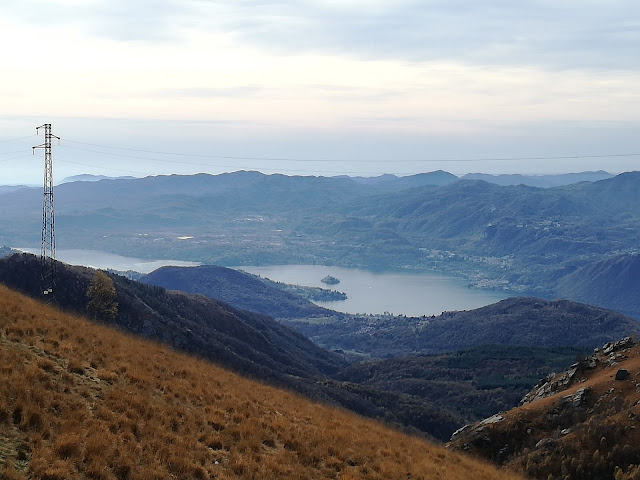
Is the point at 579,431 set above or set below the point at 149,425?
below

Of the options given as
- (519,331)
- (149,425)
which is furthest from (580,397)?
(519,331)

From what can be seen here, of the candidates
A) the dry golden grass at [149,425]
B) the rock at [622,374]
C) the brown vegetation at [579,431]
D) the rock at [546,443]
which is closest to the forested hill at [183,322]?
the brown vegetation at [579,431]

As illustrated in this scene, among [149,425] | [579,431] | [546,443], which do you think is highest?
[149,425]

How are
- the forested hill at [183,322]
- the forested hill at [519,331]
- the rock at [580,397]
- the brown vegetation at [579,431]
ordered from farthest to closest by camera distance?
the forested hill at [519,331], the forested hill at [183,322], the rock at [580,397], the brown vegetation at [579,431]

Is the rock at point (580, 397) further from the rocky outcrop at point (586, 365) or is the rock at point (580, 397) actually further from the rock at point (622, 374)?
the rocky outcrop at point (586, 365)

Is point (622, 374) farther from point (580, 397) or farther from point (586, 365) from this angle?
Answer: point (586, 365)

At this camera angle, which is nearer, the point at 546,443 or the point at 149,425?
the point at 149,425

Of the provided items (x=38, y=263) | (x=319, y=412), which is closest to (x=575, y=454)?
(x=319, y=412)

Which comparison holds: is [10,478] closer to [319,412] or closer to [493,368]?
[319,412]

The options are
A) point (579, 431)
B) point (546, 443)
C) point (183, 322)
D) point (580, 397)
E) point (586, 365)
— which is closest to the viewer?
point (579, 431)
